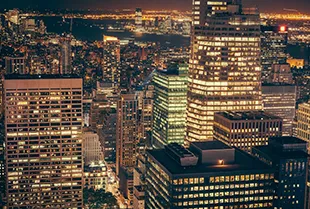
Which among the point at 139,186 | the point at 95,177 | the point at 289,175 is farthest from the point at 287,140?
the point at 95,177

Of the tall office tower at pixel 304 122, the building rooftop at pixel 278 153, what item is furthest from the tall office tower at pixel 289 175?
the tall office tower at pixel 304 122

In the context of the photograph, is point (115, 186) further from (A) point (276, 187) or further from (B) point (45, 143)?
(A) point (276, 187)

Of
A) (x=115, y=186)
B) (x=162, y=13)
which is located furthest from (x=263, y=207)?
(x=162, y=13)

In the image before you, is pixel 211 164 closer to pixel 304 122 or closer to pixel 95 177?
pixel 304 122

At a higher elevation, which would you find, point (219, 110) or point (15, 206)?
point (219, 110)

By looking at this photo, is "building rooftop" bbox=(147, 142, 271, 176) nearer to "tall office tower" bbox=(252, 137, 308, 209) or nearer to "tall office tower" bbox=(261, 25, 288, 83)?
"tall office tower" bbox=(252, 137, 308, 209)

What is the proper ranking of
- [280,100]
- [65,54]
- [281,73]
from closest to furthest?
1. [280,100]
2. [281,73]
3. [65,54]
